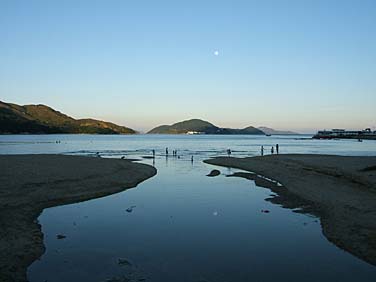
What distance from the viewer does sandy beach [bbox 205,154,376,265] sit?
14547 millimetres

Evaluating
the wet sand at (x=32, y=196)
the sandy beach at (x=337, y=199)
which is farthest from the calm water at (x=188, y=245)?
the sandy beach at (x=337, y=199)

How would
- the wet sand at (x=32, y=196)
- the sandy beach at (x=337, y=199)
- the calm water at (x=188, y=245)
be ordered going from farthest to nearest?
the sandy beach at (x=337, y=199) < the wet sand at (x=32, y=196) < the calm water at (x=188, y=245)

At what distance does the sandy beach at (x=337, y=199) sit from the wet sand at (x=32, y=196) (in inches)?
458

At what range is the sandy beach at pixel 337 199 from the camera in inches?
573

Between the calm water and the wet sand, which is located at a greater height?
the wet sand

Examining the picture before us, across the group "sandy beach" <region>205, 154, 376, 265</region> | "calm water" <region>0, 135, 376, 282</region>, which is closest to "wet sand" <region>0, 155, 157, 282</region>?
"calm water" <region>0, 135, 376, 282</region>

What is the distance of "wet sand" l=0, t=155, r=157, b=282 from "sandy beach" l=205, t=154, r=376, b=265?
1162 cm

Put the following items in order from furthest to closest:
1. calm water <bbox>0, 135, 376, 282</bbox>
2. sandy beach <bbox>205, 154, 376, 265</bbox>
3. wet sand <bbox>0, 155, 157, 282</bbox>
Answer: sandy beach <bbox>205, 154, 376, 265</bbox> → wet sand <bbox>0, 155, 157, 282</bbox> → calm water <bbox>0, 135, 376, 282</bbox>

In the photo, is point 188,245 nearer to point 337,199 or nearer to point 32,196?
point 32,196

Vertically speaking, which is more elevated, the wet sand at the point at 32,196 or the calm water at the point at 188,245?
the wet sand at the point at 32,196

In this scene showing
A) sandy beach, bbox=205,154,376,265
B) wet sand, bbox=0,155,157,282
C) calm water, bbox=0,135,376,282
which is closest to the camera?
calm water, bbox=0,135,376,282

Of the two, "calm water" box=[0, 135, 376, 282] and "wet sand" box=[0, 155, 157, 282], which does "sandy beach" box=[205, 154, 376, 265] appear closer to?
"calm water" box=[0, 135, 376, 282]

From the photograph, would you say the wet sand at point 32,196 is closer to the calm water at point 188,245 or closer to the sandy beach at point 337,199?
the calm water at point 188,245

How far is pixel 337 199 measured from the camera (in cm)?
2314
